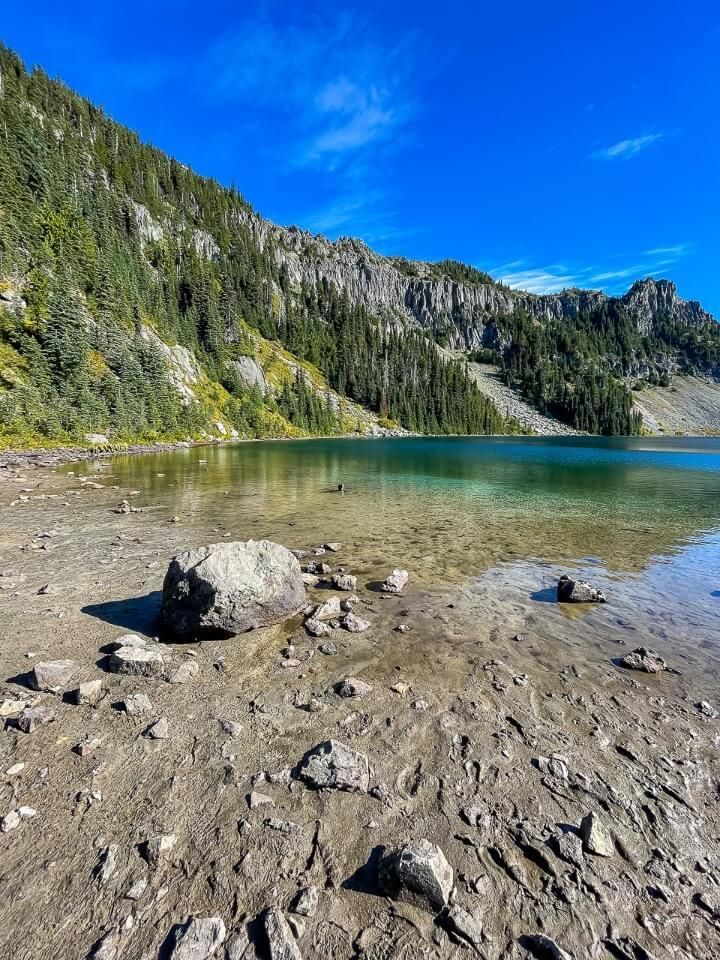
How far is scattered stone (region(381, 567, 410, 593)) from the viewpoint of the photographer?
13159mm

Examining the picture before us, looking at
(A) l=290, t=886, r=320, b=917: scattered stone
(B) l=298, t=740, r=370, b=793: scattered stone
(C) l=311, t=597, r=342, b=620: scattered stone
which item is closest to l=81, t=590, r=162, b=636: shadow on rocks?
(C) l=311, t=597, r=342, b=620: scattered stone

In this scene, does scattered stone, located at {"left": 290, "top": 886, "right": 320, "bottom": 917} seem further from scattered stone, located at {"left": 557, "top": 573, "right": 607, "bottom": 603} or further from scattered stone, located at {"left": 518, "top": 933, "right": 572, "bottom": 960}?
scattered stone, located at {"left": 557, "top": 573, "right": 607, "bottom": 603}

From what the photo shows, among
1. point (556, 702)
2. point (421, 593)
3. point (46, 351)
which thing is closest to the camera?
point (556, 702)

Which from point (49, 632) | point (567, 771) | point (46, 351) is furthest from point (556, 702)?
point (46, 351)

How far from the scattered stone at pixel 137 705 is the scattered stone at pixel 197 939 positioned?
379 centimetres

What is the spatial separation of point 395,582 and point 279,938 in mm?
9751

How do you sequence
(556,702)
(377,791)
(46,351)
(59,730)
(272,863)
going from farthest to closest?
1. (46,351)
2. (556,702)
3. (59,730)
4. (377,791)
5. (272,863)

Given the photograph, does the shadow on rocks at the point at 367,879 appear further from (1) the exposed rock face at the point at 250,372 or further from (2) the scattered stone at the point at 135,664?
(1) the exposed rock face at the point at 250,372

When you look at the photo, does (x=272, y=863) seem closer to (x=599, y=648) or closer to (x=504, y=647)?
(x=504, y=647)

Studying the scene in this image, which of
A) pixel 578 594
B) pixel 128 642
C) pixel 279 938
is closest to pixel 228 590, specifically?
pixel 128 642

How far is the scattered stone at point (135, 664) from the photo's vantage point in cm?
825

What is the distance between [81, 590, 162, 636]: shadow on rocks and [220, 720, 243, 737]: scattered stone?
409cm

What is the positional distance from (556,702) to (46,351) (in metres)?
75.6

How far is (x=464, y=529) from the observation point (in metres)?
22.1
